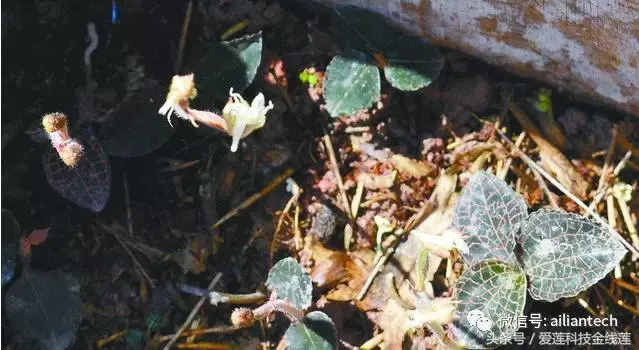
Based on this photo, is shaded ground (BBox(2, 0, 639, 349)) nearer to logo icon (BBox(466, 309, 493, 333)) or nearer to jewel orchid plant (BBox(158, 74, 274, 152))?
logo icon (BBox(466, 309, 493, 333))

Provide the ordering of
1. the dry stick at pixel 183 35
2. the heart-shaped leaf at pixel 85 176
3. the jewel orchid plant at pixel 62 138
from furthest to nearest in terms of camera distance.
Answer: the dry stick at pixel 183 35 < the heart-shaped leaf at pixel 85 176 < the jewel orchid plant at pixel 62 138

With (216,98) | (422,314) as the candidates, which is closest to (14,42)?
(216,98)

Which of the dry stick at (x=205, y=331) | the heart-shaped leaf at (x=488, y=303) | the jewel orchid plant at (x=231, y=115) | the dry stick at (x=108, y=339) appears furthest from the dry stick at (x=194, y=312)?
the heart-shaped leaf at (x=488, y=303)

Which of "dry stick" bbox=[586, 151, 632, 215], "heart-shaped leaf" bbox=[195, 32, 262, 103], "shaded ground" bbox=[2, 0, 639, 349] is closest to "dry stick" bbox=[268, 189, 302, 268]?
"shaded ground" bbox=[2, 0, 639, 349]

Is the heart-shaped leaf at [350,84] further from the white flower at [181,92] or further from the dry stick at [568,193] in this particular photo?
the white flower at [181,92]

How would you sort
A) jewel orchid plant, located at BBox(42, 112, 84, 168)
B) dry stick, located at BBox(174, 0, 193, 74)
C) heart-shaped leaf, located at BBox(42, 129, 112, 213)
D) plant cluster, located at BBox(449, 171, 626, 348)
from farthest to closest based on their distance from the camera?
dry stick, located at BBox(174, 0, 193, 74) < heart-shaped leaf, located at BBox(42, 129, 112, 213) < plant cluster, located at BBox(449, 171, 626, 348) < jewel orchid plant, located at BBox(42, 112, 84, 168)

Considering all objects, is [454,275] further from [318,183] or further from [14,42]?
[14,42]
